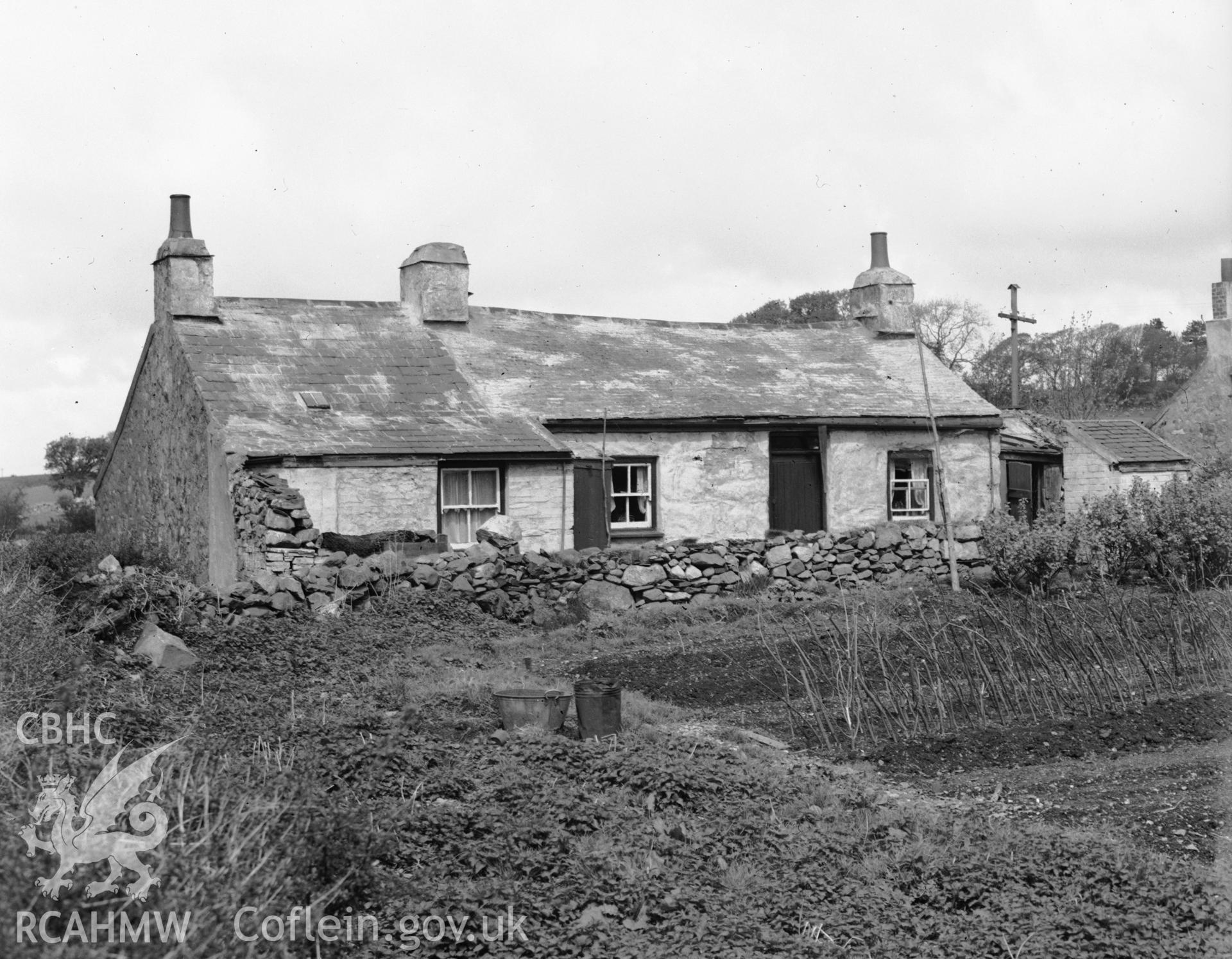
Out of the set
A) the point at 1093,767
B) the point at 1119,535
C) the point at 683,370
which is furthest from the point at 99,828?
the point at 683,370

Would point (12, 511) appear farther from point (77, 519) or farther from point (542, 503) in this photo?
A: point (542, 503)

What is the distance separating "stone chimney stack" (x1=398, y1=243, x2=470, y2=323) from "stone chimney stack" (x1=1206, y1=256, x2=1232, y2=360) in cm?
1886

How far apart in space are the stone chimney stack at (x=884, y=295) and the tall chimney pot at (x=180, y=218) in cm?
1390

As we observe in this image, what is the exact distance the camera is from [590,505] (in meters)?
21.5

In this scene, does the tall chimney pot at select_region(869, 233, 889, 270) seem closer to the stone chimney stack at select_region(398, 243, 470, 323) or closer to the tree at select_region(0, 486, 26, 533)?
the stone chimney stack at select_region(398, 243, 470, 323)

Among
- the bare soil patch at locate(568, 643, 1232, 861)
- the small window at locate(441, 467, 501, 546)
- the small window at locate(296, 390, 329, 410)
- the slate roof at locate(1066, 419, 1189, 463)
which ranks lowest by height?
the bare soil patch at locate(568, 643, 1232, 861)

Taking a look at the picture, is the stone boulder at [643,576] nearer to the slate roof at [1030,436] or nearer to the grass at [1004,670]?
the grass at [1004,670]

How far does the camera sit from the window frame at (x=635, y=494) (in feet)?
72.1

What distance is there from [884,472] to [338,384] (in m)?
10.1

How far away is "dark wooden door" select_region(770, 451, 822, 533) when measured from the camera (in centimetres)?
2322

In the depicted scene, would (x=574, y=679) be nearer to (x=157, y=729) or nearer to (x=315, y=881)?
(x=157, y=729)

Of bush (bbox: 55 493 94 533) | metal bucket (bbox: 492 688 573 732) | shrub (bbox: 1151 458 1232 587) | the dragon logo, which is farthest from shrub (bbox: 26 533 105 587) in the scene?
shrub (bbox: 1151 458 1232 587)

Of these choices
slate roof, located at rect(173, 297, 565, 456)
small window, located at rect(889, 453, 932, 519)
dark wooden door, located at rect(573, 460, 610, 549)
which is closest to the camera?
slate roof, located at rect(173, 297, 565, 456)

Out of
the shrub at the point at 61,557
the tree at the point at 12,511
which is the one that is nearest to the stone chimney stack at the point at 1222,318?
the shrub at the point at 61,557
